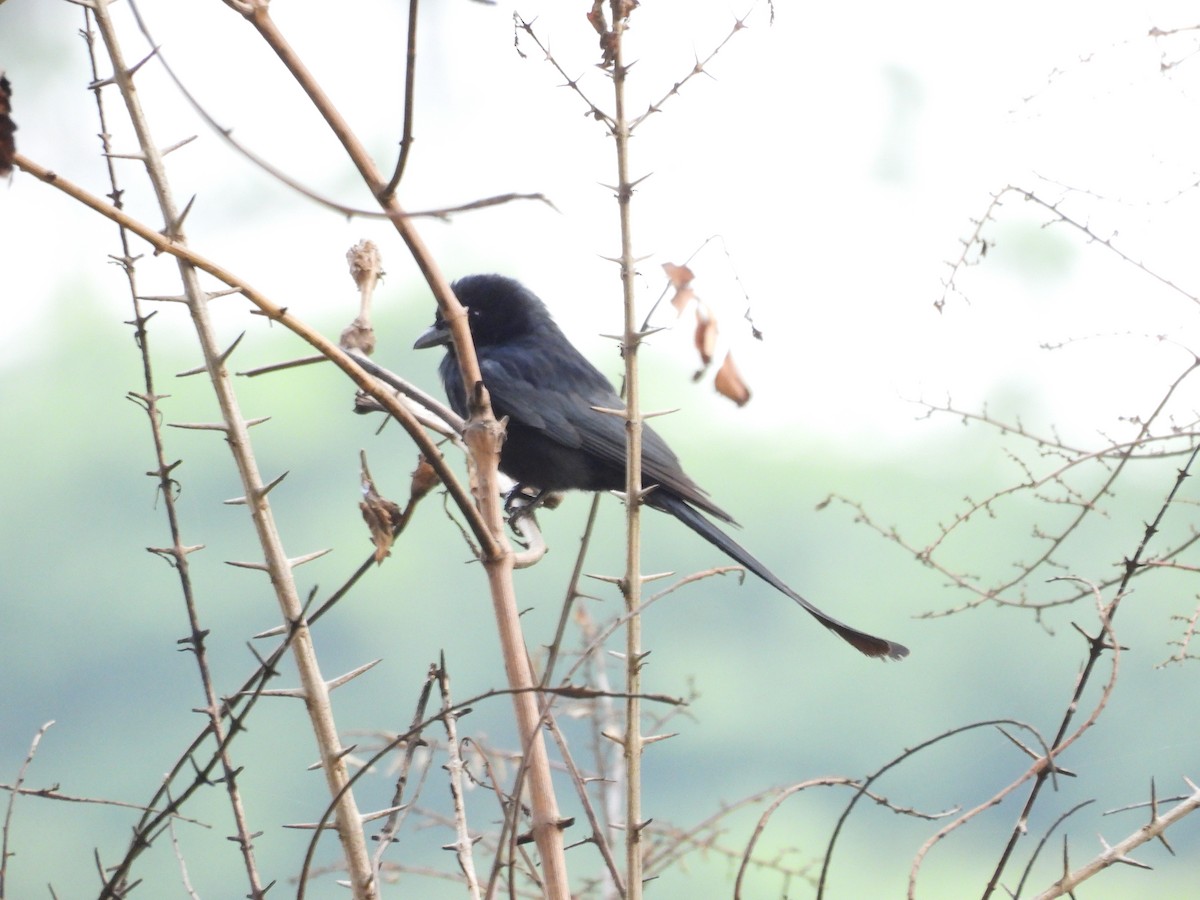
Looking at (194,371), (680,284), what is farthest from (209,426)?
(680,284)

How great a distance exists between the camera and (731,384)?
113cm

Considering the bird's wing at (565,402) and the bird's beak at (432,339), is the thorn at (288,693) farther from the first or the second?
the bird's beak at (432,339)

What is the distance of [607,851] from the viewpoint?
3.86ft

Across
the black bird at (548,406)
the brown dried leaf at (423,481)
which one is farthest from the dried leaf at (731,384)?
the black bird at (548,406)

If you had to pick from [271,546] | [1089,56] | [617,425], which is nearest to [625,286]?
[271,546]

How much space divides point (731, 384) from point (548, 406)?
281cm

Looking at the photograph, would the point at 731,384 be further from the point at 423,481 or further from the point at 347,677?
the point at 347,677

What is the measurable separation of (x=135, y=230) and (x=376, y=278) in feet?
1.76

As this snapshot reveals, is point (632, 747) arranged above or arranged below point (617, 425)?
below

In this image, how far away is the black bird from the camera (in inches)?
137

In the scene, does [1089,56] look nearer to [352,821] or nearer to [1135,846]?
[1135,846]

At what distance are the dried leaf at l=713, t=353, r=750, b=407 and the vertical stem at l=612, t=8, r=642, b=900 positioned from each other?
0.21 meters

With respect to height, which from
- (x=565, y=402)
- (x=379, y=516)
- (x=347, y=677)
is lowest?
(x=347, y=677)

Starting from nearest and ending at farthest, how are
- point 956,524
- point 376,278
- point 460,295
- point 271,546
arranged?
point 271,546
point 376,278
point 956,524
point 460,295
